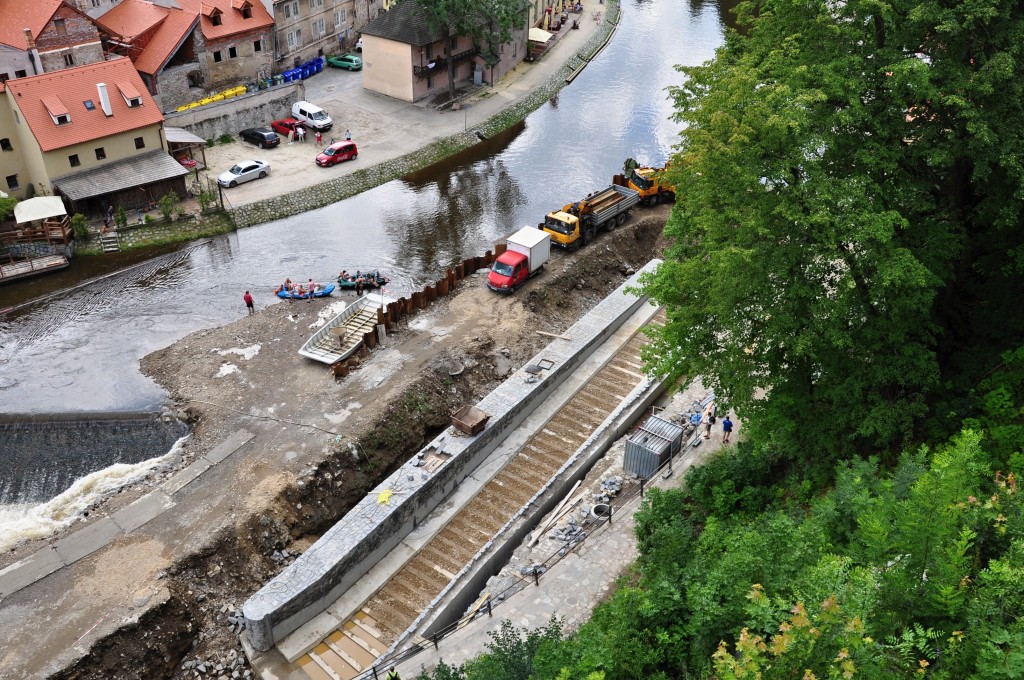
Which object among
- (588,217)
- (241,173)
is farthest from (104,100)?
(588,217)

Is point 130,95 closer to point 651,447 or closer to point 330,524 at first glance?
point 330,524

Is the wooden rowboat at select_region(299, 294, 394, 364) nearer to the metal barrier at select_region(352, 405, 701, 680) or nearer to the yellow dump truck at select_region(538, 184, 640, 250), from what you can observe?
the yellow dump truck at select_region(538, 184, 640, 250)

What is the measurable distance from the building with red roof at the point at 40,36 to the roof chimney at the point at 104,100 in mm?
8940

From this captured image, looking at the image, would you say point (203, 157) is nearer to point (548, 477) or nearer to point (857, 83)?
point (548, 477)

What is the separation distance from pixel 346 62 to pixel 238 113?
672 inches

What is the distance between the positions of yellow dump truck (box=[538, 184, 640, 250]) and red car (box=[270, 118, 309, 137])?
2526cm

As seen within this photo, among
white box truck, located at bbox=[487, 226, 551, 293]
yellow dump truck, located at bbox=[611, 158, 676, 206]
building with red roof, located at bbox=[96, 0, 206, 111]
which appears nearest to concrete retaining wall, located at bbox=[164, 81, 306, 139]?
building with red roof, located at bbox=[96, 0, 206, 111]

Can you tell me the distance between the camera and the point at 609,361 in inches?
1649

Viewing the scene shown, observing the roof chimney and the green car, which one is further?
the green car

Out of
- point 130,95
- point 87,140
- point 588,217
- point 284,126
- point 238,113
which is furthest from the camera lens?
point 284,126

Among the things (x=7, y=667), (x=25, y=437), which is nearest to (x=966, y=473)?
(x=7, y=667)

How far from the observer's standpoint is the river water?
42.1 metres

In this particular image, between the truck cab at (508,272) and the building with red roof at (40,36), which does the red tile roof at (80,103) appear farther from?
the truck cab at (508,272)

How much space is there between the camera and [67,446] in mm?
37031
